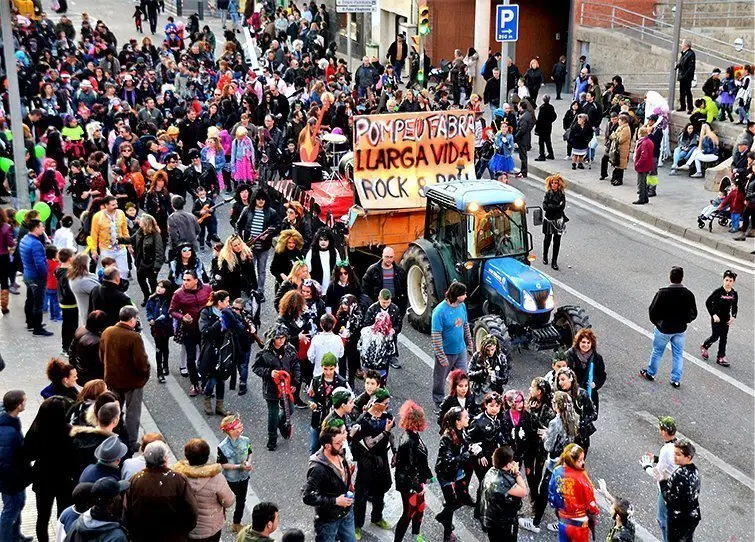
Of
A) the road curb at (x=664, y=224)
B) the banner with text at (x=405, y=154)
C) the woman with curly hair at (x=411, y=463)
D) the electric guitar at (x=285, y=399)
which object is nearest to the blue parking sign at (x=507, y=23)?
the road curb at (x=664, y=224)

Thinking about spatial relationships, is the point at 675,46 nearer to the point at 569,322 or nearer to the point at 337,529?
the point at 569,322

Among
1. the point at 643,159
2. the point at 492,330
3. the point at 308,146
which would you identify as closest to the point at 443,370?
the point at 492,330

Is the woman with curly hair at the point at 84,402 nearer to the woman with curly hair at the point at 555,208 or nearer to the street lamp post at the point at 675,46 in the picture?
the woman with curly hair at the point at 555,208

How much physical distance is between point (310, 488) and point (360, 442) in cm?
95

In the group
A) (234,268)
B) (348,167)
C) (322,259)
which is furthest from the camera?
(348,167)

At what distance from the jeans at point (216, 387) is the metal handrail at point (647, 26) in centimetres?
2186

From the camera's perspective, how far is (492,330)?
1284 centimetres

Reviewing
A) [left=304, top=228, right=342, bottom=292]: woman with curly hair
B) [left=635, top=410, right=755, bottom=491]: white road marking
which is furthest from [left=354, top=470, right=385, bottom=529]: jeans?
[left=304, top=228, right=342, bottom=292]: woman with curly hair

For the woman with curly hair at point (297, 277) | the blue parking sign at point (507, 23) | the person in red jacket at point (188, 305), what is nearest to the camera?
the person in red jacket at point (188, 305)

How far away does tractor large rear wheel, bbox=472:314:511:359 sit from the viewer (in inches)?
500

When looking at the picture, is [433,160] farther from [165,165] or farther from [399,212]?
[165,165]

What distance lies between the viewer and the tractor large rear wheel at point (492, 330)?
1269 cm

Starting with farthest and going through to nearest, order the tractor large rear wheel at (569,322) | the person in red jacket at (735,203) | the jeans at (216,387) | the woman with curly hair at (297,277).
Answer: the person in red jacket at (735,203), the tractor large rear wheel at (569,322), the woman with curly hair at (297,277), the jeans at (216,387)

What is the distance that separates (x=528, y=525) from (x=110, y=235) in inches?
299
